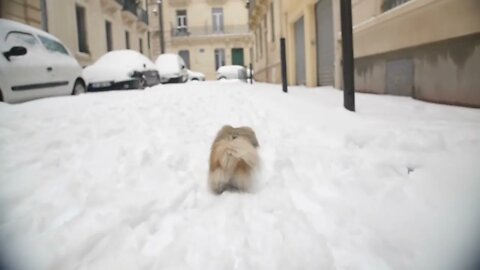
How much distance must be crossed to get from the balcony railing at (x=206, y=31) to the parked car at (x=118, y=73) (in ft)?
87.7

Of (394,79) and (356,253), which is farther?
(394,79)

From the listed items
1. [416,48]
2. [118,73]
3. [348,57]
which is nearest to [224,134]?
[348,57]

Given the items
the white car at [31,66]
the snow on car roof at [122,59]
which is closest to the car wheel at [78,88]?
the white car at [31,66]

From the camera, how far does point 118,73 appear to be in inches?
523

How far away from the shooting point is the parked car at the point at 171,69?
21.6m

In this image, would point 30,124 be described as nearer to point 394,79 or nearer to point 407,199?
point 407,199

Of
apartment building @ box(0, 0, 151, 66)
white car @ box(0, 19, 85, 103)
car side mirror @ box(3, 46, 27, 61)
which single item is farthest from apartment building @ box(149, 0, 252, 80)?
car side mirror @ box(3, 46, 27, 61)

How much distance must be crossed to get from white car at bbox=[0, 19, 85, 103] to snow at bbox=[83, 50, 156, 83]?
3.17m

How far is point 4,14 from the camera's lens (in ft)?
34.0

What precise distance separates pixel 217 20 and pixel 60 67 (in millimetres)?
34347

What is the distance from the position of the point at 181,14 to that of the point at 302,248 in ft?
138

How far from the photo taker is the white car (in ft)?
23.2

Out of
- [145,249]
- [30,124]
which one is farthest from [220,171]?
[30,124]

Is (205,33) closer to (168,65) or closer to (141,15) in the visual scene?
(141,15)
